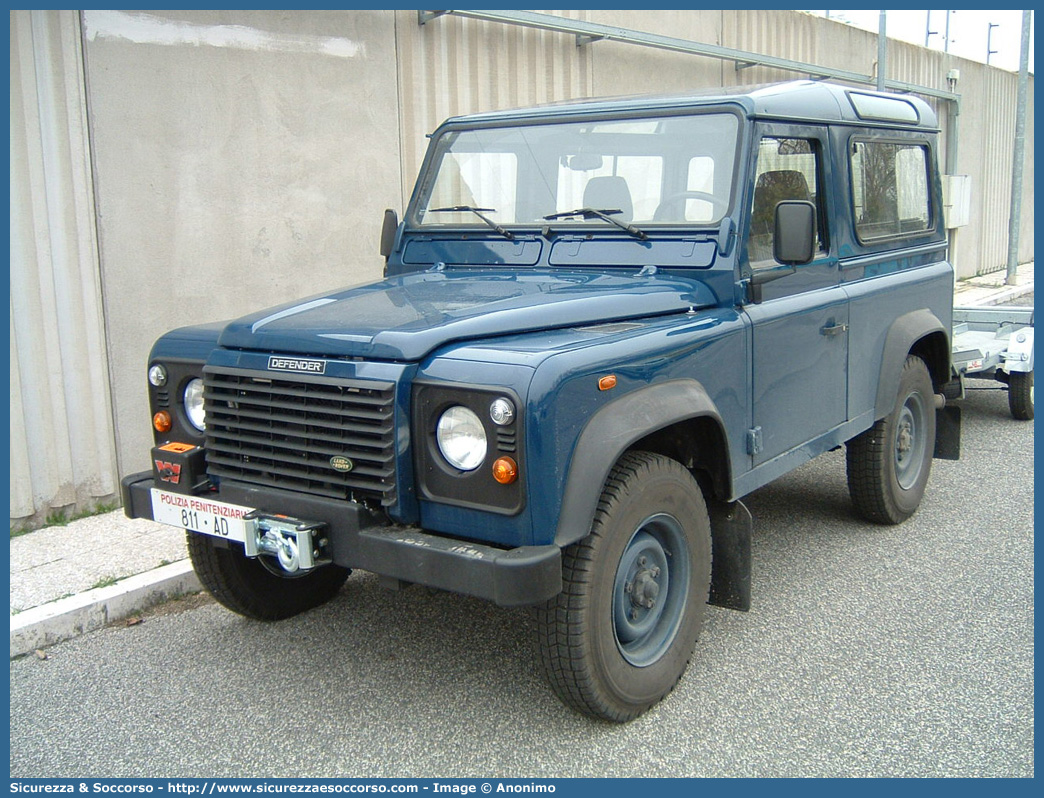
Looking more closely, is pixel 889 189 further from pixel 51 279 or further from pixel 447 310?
pixel 51 279

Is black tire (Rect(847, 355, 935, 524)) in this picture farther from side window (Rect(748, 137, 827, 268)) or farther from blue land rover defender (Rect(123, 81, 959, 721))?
side window (Rect(748, 137, 827, 268))

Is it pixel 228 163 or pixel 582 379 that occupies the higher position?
pixel 228 163

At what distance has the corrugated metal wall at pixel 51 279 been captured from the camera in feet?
17.2

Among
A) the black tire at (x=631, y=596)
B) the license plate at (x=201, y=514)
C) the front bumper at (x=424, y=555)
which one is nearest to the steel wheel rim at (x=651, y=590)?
the black tire at (x=631, y=596)

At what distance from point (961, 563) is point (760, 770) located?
87.9 inches

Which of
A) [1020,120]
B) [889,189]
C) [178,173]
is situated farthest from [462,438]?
[1020,120]

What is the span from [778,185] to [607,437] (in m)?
1.77

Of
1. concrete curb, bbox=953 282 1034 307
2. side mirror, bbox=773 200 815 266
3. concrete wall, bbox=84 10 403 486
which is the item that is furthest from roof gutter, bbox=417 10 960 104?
side mirror, bbox=773 200 815 266

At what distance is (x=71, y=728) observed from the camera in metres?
3.59

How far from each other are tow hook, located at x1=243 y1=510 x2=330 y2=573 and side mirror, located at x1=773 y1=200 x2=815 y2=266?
6.87ft

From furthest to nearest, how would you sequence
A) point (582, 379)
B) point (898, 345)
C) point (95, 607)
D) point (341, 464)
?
point (898, 345) → point (95, 607) → point (341, 464) → point (582, 379)

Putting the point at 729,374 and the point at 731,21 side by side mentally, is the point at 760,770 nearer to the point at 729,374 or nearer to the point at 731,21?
the point at 729,374

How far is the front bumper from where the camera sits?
9.52 feet

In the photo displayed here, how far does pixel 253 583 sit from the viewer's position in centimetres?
431
